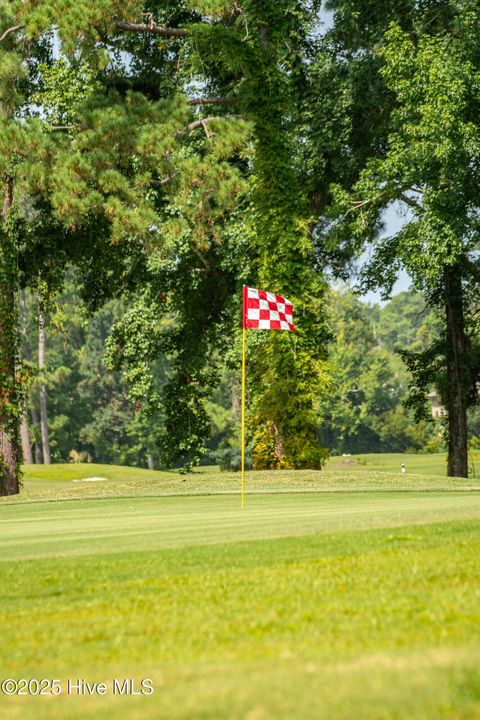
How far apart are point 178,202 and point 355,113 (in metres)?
5.87

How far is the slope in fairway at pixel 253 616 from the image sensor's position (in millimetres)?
4441

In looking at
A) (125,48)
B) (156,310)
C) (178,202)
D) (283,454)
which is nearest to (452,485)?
(283,454)

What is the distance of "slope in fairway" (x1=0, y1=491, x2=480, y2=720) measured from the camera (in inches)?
175

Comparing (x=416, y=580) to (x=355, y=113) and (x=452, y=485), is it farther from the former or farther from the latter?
(x=355, y=113)

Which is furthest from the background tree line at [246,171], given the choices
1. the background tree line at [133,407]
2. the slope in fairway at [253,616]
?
the background tree line at [133,407]

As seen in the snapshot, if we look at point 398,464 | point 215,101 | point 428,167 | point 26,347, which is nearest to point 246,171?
point 215,101

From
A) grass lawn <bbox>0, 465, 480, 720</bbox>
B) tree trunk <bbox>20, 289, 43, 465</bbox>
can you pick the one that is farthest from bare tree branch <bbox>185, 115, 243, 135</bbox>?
tree trunk <bbox>20, 289, 43, 465</bbox>

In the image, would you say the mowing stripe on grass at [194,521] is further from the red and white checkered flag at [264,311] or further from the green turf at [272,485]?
the green turf at [272,485]

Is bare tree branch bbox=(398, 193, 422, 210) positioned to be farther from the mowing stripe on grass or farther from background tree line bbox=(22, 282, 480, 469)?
background tree line bbox=(22, 282, 480, 469)

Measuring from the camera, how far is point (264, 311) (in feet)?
60.7

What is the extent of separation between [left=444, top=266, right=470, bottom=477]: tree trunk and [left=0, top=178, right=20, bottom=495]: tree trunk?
12263 millimetres

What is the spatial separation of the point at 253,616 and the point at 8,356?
878 inches

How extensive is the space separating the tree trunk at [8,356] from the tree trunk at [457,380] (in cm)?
1226

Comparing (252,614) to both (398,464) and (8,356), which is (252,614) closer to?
(8,356)
